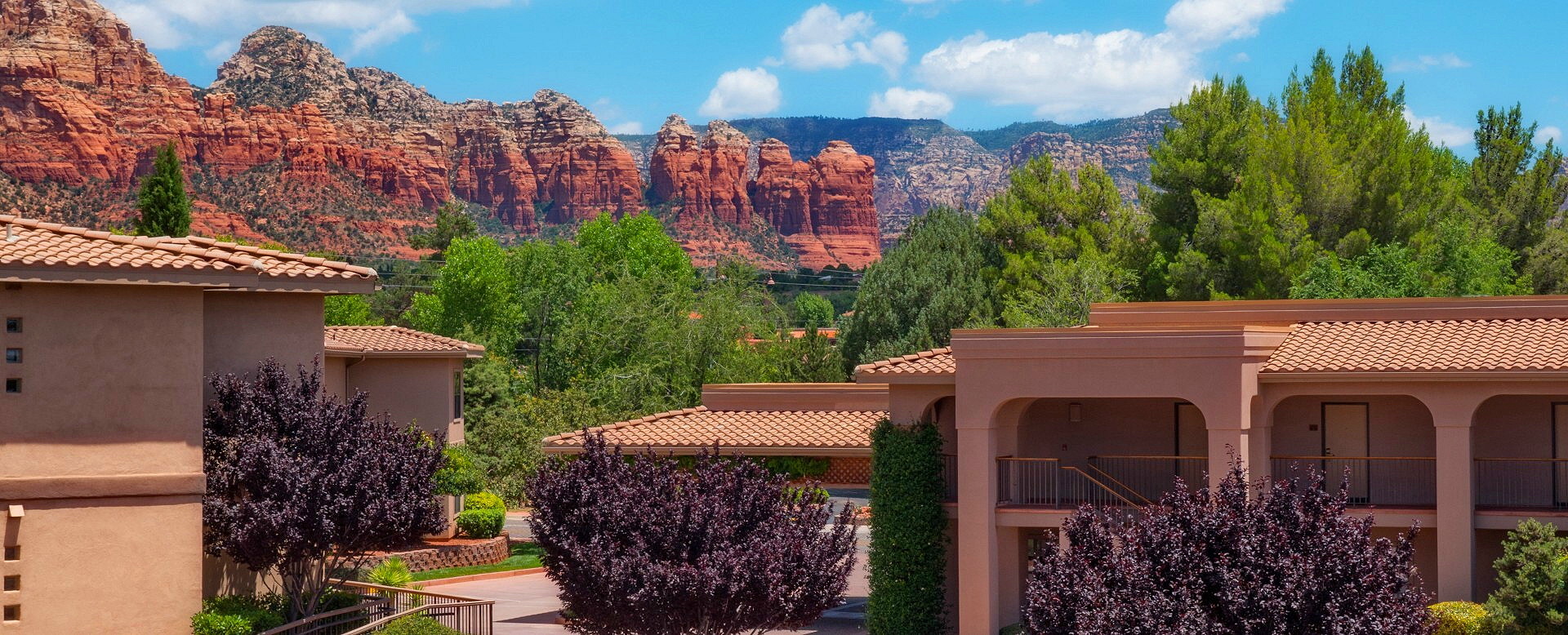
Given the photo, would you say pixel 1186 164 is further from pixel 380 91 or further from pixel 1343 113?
pixel 380 91

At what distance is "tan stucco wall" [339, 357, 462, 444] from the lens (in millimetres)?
38000

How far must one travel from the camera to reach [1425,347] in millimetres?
25531

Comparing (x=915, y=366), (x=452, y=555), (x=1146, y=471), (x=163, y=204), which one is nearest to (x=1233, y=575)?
(x=915, y=366)

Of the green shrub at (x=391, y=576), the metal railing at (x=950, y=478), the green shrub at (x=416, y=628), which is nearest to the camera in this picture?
the green shrub at (x=416, y=628)

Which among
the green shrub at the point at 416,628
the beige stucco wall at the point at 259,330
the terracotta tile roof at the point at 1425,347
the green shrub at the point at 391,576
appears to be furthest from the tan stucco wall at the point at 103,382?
the terracotta tile roof at the point at 1425,347

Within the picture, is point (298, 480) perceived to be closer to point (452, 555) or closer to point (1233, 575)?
point (1233, 575)

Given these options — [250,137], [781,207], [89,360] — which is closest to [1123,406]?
[89,360]

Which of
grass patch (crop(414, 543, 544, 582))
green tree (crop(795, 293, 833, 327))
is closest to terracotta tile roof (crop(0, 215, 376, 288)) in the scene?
grass patch (crop(414, 543, 544, 582))

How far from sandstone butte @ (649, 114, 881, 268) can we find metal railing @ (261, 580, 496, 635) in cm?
15485

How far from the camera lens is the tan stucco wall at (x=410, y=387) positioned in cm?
3800

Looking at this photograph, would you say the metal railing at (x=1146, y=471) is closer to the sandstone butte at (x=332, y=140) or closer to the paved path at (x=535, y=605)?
the paved path at (x=535, y=605)

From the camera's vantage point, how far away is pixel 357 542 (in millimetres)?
24266

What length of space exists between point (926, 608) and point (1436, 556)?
827 centimetres

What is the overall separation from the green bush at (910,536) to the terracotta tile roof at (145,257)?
9.15m
